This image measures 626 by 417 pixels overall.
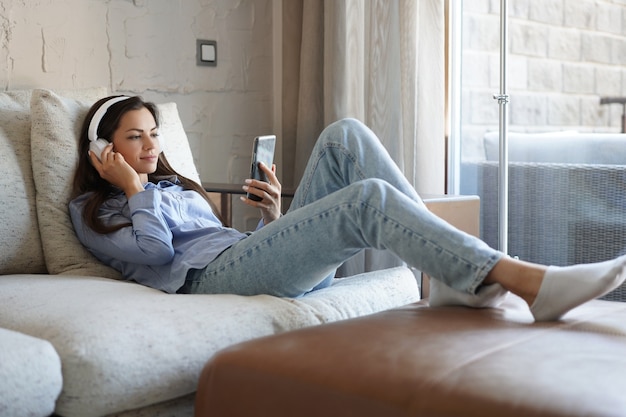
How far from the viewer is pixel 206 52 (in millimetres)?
3338

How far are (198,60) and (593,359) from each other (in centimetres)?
226

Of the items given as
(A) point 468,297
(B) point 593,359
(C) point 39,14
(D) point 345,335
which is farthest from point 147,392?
(C) point 39,14

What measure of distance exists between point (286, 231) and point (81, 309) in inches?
18.3

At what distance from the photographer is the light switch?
332 centimetres

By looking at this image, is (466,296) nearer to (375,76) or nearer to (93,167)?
(93,167)

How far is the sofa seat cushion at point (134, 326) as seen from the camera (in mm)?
1511

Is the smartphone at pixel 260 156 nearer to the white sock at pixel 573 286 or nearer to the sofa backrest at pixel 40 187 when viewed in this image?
the sofa backrest at pixel 40 187

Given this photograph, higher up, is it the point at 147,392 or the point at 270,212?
the point at 270,212

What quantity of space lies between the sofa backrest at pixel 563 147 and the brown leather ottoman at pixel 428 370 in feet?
3.81

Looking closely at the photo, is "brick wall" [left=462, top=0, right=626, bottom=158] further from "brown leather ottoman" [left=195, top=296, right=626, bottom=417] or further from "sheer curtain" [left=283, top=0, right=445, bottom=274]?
"brown leather ottoman" [left=195, top=296, right=626, bottom=417]

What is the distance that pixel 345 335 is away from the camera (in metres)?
1.56

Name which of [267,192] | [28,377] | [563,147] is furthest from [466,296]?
[563,147]

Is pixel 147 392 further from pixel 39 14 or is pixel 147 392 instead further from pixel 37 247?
pixel 39 14

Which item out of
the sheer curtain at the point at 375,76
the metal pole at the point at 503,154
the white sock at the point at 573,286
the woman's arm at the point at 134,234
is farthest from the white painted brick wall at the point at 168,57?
the white sock at the point at 573,286
